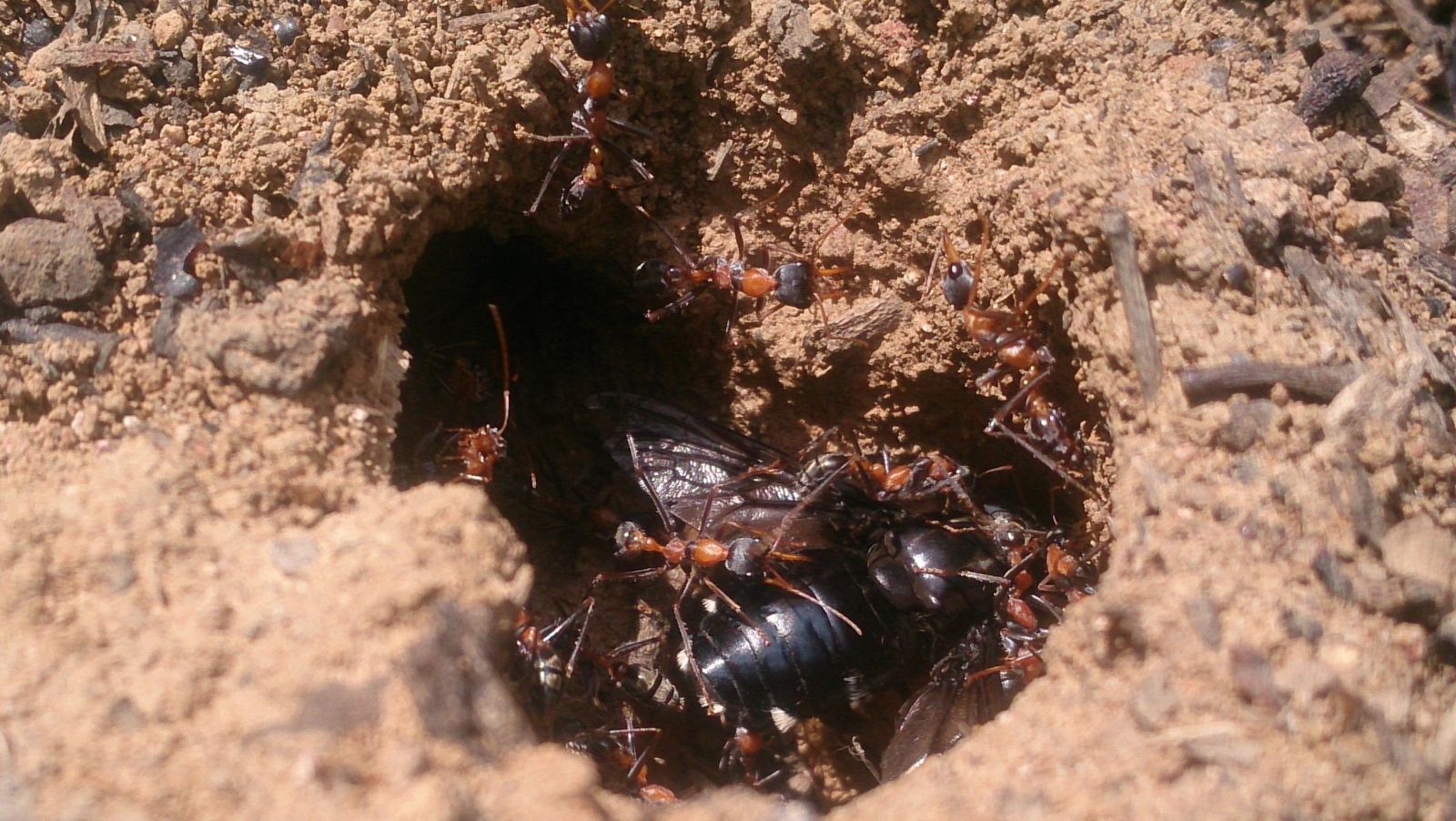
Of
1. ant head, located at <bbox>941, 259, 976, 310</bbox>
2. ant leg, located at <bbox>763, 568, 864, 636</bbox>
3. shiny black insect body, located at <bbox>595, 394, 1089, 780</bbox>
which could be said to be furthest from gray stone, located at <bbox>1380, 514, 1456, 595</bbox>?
ant leg, located at <bbox>763, 568, 864, 636</bbox>

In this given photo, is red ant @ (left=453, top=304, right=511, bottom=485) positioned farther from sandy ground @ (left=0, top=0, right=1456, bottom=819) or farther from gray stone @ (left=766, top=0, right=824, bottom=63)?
gray stone @ (left=766, top=0, right=824, bottom=63)

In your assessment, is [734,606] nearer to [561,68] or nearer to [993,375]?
[993,375]

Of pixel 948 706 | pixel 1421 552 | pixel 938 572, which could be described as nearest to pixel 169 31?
pixel 938 572

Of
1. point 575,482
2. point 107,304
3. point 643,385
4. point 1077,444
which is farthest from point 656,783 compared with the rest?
point 107,304

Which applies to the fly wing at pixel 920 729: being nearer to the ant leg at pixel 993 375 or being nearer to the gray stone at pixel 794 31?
the ant leg at pixel 993 375

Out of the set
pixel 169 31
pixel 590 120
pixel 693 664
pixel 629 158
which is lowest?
pixel 693 664
